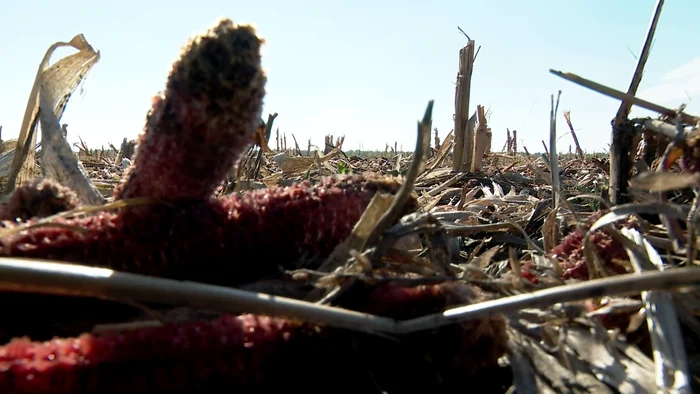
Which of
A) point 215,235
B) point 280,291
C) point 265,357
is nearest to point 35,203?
point 215,235

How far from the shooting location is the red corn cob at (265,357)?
33.4 inches

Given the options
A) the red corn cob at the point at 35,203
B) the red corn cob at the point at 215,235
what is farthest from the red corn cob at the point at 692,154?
the red corn cob at the point at 35,203

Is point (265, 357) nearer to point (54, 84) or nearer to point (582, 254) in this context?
point (582, 254)

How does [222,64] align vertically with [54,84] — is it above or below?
below

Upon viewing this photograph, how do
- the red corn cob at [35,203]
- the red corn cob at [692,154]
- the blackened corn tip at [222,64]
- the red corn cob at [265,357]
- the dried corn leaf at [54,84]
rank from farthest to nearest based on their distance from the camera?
the dried corn leaf at [54,84] < the red corn cob at [35,203] < the red corn cob at [692,154] < the blackened corn tip at [222,64] < the red corn cob at [265,357]

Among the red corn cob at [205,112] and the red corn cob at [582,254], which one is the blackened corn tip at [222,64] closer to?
the red corn cob at [205,112]

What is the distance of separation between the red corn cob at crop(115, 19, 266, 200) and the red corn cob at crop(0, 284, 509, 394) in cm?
31

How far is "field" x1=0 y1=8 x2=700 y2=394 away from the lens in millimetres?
912

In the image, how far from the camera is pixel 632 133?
179cm

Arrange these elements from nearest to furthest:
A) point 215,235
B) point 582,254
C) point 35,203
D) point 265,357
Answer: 1. point 265,357
2. point 215,235
3. point 35,203
4. point 582,254

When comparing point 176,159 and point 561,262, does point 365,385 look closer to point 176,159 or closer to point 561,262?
point 176,159

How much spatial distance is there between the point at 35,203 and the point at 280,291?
0.60 metres

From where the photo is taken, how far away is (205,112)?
1029 millimetres

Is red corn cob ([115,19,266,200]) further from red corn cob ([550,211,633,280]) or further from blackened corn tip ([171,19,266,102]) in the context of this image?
red corn cob ([550,211,633,280])
